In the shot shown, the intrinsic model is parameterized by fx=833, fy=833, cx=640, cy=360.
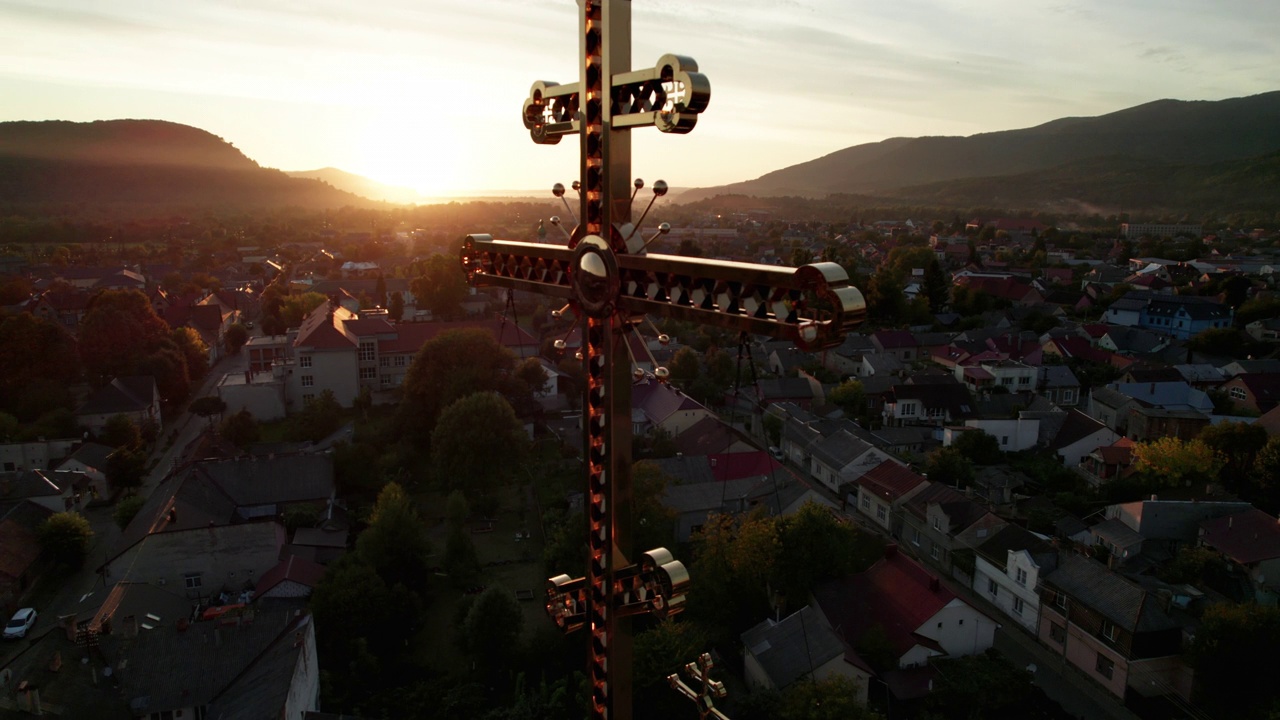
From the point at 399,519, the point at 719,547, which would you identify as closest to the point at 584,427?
the point at 719,547

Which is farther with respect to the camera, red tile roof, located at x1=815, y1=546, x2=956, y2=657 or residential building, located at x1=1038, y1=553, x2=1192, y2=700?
red tile roof, located at x1=815, y1=546, x2=956, y2=657

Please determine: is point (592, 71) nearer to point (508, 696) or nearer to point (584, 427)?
point (584, 427)

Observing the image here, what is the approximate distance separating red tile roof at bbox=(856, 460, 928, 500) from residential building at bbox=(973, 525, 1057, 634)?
4692mm

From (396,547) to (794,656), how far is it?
13.0m

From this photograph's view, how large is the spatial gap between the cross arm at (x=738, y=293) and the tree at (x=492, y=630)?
19.5m

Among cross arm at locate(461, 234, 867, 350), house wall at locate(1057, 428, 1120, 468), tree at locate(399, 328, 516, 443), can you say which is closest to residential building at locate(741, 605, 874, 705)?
cross arm at locate(461, 234, 867, 350)

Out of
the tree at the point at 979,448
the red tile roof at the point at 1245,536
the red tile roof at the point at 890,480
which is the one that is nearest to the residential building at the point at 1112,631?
the red tile roof at the point at 1245,536

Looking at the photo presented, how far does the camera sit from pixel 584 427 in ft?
14.8

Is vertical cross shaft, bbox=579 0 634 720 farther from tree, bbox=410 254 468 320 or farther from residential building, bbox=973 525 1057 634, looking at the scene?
tree, bbox=410 254 468 320

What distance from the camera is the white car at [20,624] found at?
82.0 feet

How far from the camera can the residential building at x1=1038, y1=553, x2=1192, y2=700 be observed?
74.0 ft

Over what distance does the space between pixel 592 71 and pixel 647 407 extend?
131 ft

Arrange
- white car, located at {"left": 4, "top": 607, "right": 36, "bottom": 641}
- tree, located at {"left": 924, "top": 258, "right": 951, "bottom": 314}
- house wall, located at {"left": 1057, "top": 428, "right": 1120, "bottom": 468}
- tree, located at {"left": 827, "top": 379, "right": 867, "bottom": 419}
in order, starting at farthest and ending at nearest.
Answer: tree, located at {"left": 924, "top": 258, "right": 951, "bottom": 314} < tree, located at {"left": 827, "top": 379, "right": 867, "bottom": 419} < house wall, located at {"left": 1057, "top": 428, "right": 1120, "bottom": 468} < white car, located at {"left": 4, "top": 607, "right": 36, "bottom": 641}

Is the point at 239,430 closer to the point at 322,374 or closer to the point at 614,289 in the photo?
the point at 322,374
